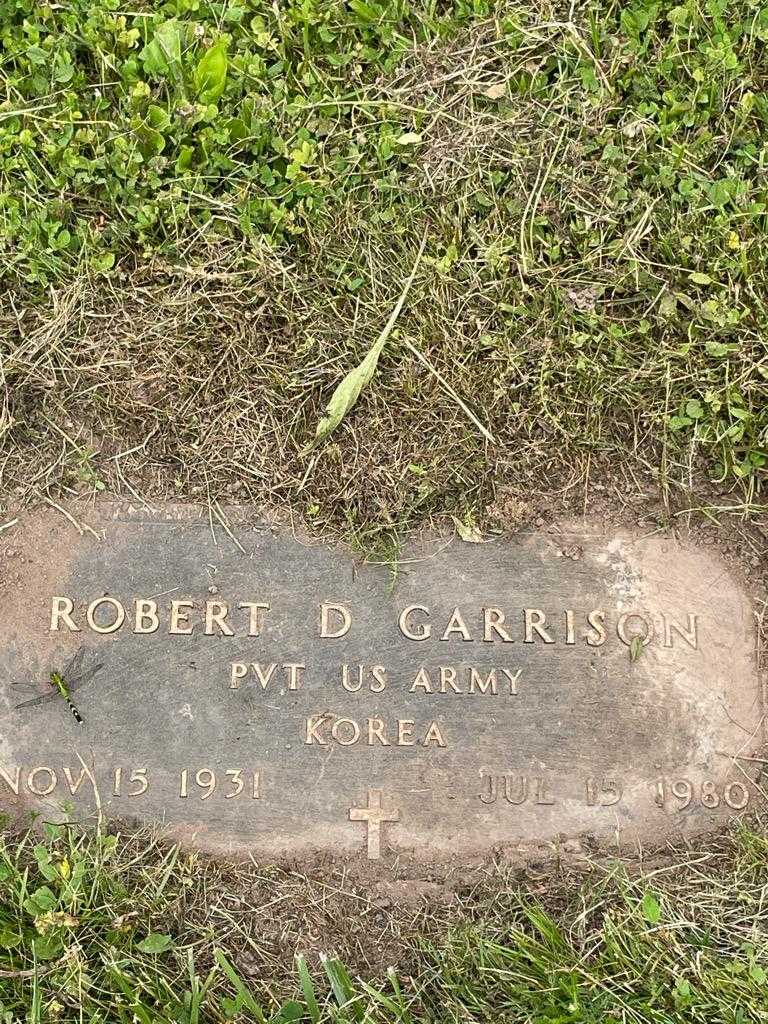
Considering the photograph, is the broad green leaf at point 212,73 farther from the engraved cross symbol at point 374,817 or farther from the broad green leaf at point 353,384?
the engraved cross symbol at point 374,817

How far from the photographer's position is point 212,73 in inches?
98.7

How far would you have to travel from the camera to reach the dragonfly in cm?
239

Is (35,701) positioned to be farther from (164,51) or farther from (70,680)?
(164,51)

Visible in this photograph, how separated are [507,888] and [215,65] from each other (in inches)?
95.3

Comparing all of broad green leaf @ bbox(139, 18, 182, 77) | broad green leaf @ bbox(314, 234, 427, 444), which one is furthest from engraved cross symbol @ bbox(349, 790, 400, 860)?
broad green leaf @ bbox(139, 18, 182, 77)

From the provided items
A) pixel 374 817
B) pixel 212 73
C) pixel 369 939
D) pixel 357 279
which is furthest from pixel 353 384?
pixel 369 939

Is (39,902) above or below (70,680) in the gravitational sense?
below

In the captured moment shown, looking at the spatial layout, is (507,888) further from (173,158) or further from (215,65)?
(215,65)

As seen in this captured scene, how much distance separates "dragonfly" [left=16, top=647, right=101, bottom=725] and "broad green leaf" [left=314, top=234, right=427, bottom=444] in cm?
88

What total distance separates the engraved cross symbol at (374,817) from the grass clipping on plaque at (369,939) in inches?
4.1

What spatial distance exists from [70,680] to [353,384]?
1.13 meters

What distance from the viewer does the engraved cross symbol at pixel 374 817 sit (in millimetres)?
2375

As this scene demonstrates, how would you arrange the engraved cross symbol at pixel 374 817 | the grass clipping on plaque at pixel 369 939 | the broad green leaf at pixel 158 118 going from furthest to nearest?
the broad green leaf at pixel 158 118 → the engraved cross symbol at pixel 374 817 → the grass clipping on plaque at pixel 369 939

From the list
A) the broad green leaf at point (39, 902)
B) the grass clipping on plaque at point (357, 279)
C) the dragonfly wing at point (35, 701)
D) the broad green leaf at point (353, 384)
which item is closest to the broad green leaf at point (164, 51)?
the grass clipping on plaque at point (357, 279)
